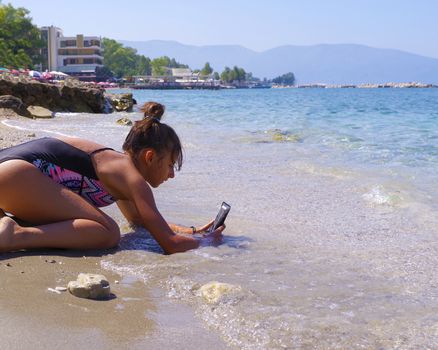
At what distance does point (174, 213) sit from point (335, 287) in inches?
84.8

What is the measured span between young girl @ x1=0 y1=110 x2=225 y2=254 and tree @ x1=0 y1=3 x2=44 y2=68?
68.4 metres

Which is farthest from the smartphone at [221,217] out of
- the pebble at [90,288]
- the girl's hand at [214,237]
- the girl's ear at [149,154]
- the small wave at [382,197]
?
the small wave at [382,197]

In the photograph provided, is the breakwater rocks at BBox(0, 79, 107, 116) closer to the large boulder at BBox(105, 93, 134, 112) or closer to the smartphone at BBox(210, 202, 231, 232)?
the large boulder at BBox(105, 93, 134, 112)

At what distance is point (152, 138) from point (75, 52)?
117759 mm

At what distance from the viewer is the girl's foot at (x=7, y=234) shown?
123 inches

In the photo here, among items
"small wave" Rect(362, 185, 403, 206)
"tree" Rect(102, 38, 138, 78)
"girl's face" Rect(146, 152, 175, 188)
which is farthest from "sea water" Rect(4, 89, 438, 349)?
"tree" Rect(102, 38, 138, 78)

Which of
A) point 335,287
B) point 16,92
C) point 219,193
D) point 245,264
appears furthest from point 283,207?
point 16,92

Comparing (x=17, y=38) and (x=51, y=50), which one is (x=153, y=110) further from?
(x=51, y=50)

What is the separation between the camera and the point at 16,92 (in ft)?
68.2

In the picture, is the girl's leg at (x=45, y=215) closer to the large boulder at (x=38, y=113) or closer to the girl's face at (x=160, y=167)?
the girl's face at (x=160, y=167)

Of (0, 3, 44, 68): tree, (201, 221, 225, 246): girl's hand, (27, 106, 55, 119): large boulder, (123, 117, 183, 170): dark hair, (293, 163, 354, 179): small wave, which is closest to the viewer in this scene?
(123, 117, 183, 170): dark hair

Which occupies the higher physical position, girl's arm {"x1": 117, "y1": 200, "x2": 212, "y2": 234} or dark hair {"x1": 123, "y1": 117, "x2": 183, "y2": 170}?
dark hair {"x1": 123, "y1": 117, "x2": 183, "y2": 170}

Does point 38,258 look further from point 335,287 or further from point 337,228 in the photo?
point 337,228

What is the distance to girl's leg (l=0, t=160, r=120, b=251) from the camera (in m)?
3.24
